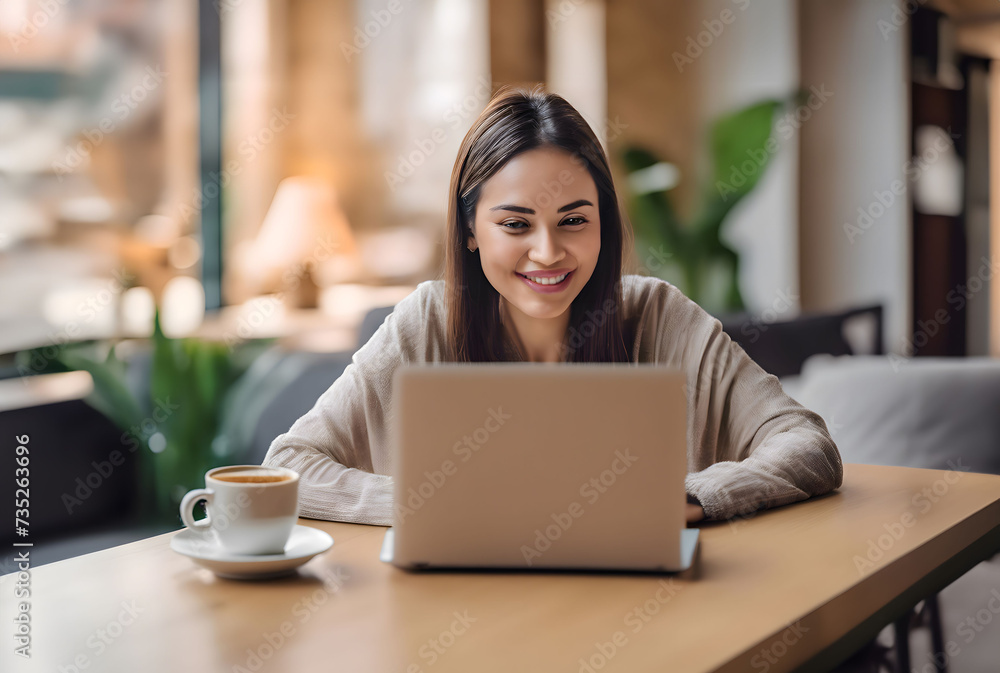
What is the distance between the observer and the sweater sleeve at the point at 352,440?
3.34ft

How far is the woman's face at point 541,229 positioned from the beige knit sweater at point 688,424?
0.14 meters

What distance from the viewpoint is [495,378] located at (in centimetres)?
79

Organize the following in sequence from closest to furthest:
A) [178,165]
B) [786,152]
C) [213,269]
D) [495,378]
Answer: [495,378] < [178,165] < [213,269] < [786,152]

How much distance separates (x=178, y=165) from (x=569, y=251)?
2.26m

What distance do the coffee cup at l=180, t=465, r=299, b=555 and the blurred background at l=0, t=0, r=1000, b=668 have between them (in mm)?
723

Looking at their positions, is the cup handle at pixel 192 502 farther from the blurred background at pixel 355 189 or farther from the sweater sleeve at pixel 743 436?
the blurred background at pixel 355 189

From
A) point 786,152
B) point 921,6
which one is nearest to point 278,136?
point 786,152

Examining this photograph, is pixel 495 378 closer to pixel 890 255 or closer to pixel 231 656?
pixel 231 656

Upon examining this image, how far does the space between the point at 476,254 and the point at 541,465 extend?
719mm

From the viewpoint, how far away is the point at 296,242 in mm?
3393
